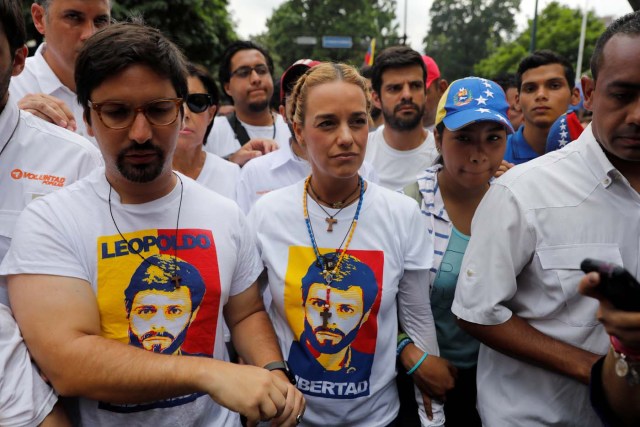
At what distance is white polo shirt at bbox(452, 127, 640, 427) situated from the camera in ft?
A: 5.91

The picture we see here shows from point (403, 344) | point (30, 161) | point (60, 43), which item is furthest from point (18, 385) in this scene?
point (60, 43)

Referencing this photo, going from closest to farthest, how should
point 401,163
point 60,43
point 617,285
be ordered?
point 617,285 → point 60,43 → point 401,163

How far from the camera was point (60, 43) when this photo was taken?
3.09 m

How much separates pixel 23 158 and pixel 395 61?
2.98 m

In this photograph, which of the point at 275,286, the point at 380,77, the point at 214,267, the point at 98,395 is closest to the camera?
the point at 98,395

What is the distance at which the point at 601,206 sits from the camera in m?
1.82

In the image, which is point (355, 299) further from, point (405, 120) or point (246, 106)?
point (246, 106)

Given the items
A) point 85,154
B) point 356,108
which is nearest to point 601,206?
point 356,108

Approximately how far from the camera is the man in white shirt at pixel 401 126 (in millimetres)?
3932

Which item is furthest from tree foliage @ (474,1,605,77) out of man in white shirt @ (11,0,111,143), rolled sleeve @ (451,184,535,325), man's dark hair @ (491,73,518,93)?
rolled sleeve @ (451,184,535,325)

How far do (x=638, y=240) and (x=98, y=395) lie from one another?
1.93 m

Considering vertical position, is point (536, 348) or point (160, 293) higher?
point (160, 293)

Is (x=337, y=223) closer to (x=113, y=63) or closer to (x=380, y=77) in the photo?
(x=113, y=63)

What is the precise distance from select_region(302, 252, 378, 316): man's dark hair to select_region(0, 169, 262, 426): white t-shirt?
308 millimetres
